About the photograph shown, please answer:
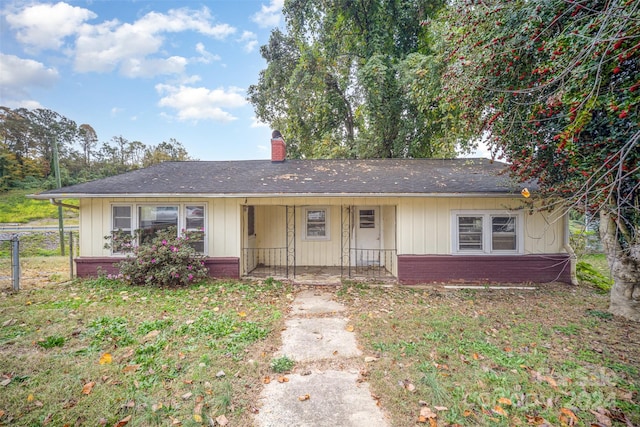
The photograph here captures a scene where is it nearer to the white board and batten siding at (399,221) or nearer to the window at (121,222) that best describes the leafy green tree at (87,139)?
the white board and batten siding at (399,221)

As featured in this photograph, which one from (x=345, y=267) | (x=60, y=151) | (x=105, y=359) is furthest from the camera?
(x=60, y=151)

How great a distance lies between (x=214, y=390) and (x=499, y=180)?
8.60 metres

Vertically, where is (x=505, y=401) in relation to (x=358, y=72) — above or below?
below

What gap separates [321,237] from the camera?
388 inches

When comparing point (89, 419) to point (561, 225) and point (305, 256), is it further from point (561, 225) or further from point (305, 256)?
point (561, 225)

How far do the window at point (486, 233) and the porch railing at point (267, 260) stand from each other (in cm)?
522

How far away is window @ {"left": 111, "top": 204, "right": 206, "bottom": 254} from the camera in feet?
26.0

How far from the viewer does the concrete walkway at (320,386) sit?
8.56ft

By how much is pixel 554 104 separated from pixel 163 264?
27.5ft

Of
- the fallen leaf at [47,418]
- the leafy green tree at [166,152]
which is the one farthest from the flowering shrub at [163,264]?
the leafy green tree at [166,152]

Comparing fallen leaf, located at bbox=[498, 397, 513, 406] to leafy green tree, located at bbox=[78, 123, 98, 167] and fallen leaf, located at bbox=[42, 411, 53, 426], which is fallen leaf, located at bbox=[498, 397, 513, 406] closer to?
fallen leaf, located at bbox=[42, 411, 53, 426]

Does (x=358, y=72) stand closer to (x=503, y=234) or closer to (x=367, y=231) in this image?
(x=367, y=231)

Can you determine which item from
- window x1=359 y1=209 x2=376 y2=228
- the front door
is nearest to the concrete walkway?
the front door

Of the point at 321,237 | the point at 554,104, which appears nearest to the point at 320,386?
the point at 554,104
